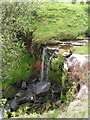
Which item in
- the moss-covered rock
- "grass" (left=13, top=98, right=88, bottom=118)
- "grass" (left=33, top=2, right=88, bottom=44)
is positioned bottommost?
the moss-covered rock

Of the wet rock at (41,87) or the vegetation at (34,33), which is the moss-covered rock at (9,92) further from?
the wet rock at (41,87)

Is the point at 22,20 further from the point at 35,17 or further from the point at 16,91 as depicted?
the point at 16,91

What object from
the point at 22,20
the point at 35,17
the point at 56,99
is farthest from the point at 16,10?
Answer: the point at 56,99

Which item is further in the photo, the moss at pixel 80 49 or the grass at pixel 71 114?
the moss at pixel 80 49

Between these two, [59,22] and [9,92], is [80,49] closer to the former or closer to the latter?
[59,22]

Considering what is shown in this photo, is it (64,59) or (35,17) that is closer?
(64,59)

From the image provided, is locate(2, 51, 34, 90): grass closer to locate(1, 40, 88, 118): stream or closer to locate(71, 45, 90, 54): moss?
locate(1, 40, 88, 118): stream

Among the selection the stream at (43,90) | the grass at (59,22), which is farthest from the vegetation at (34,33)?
the stream at (43,90)

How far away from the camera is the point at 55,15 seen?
6.79 m

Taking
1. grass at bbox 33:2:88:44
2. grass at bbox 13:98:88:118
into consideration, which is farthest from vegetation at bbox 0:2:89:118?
grass at bbox 13:98:88:118

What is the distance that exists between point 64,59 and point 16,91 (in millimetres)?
1088

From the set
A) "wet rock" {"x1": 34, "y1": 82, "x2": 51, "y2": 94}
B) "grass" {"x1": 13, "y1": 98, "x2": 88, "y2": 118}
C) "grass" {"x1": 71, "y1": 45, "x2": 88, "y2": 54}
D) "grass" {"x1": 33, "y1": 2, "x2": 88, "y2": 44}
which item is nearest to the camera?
"grass" {"x1": 13, "y1": 98, "x2": 88, "y2": 118}

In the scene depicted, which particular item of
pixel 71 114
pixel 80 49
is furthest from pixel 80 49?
pixel 71 114

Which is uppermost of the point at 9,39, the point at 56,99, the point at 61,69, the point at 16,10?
the point at 16,10
